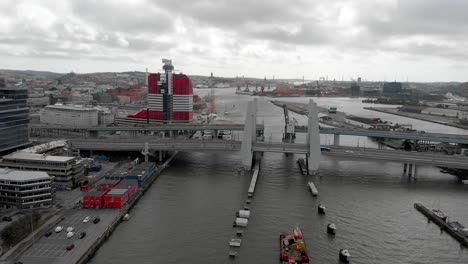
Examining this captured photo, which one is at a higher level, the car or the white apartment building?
the white apartment building

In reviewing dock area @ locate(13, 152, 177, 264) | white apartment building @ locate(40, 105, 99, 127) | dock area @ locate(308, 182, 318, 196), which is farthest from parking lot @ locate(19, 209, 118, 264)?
white apartment building @ locate(40, 105, 99, 127)

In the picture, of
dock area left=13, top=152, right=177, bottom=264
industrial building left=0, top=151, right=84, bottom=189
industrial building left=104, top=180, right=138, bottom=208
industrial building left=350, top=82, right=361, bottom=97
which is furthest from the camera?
industrial building left=350, top=82, right=361, bottom=97

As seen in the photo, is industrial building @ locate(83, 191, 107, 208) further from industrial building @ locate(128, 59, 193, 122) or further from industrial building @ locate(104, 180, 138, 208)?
industrial building @ locate(128, 59, 193, 122)

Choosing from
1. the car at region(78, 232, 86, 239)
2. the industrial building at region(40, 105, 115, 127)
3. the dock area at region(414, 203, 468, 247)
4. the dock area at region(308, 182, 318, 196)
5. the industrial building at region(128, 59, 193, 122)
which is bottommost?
the dock area at region(414, 203, 468, 247)

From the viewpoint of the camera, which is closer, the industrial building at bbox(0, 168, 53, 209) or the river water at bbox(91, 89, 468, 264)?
the river water at bbox(91, 89, 468, 264)

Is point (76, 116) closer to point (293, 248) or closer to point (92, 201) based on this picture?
point (92, 201)

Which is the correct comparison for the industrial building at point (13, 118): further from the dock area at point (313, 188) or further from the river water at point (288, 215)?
the dock area at point (313, 188)
